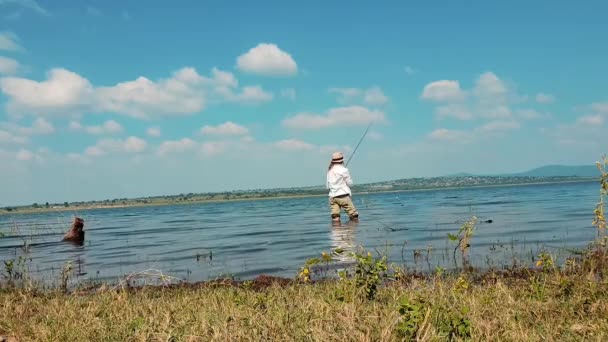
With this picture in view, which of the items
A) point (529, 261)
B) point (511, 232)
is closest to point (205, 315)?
point (529, 261)

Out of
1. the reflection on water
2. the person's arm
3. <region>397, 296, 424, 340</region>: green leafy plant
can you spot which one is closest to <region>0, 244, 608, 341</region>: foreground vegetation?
<region>397, 296, 424, 340</region>: green leafy plant

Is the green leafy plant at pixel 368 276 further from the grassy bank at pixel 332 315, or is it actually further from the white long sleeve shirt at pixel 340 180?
the white long sleeve shirt at pixel 340 180

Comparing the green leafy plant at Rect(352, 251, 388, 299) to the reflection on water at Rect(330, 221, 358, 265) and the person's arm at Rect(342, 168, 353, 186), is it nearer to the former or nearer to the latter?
the reflection on water at Rect(330, 221, 358, 265)

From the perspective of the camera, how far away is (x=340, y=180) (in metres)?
19.2

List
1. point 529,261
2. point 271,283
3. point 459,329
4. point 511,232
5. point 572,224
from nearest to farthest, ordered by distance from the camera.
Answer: point 459,329 → point 271,283 → point 529,261 → point 511,232 → point 572,224

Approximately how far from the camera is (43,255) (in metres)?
15.9

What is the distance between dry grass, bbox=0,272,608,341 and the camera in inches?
181

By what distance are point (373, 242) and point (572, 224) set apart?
7.97m

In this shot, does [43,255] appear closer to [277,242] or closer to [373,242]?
[277,242]

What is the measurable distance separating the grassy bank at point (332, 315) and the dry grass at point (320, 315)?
0.01 meters

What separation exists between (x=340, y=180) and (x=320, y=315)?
14.0 metres

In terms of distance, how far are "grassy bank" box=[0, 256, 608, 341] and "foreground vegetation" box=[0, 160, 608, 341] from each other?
11 mm

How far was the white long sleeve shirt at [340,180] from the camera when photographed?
63.0 ft

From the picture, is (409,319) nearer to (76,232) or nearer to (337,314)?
(337,314)
